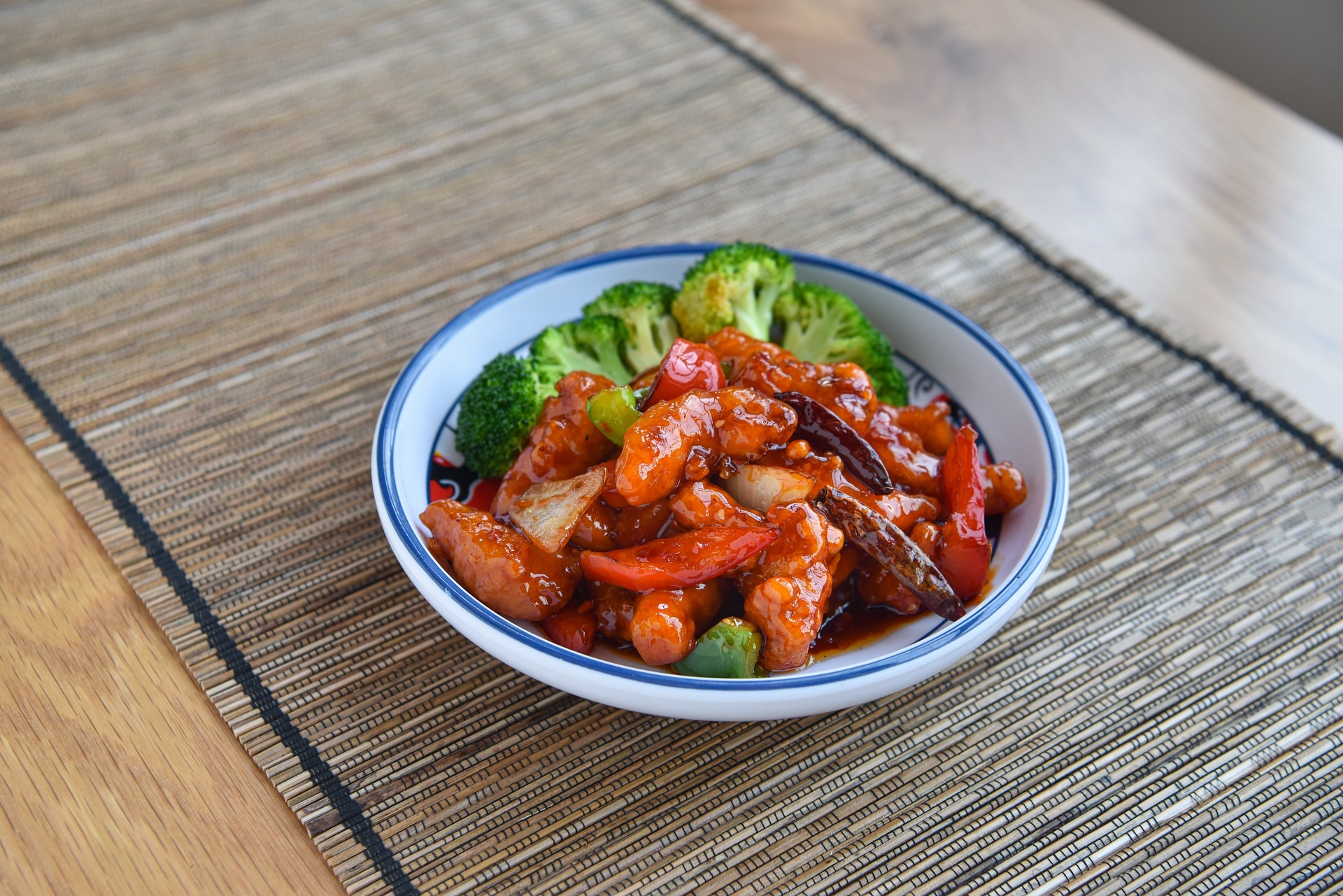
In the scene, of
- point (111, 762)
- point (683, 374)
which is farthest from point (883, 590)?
point (111, 762)

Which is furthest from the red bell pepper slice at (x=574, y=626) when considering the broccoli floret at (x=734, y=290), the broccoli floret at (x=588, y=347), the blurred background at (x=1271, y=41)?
the blurred background at (x=1271, y=41)

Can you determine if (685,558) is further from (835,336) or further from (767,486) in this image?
(835,336)

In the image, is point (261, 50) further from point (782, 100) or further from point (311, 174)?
point (782, 100)

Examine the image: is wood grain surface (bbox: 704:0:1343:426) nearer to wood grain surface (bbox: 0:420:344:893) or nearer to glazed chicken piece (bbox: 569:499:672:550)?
glazed chicken piece (bbox: 569:499:672:550)

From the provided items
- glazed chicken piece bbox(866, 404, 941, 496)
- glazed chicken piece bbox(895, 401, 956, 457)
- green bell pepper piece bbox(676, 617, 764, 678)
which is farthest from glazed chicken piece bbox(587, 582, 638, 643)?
glazed chicken piece bbox(895, 401, 956, 457)

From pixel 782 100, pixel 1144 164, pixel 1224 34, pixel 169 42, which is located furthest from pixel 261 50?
pixel 1224 34

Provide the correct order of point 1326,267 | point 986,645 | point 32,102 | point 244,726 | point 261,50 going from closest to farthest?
→ point 244,726 → point 986,645 → point 1326,267 → point 32,102 → point 261,50

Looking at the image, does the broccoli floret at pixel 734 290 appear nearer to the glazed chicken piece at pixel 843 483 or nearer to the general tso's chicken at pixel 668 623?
the glazed chicken piece at pixel 843 483
